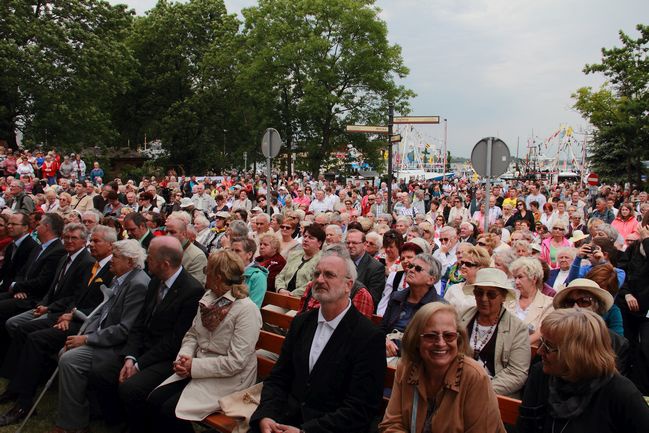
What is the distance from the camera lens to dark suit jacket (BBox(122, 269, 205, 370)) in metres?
4.74

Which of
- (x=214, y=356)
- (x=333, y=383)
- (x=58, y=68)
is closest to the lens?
A: (x=333, y=383)

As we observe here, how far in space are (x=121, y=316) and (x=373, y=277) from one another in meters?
2.67

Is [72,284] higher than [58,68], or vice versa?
[58,68]

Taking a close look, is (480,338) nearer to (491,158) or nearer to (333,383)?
(333,383)

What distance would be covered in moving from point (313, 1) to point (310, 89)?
21.2ft

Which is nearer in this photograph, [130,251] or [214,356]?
[214,356]

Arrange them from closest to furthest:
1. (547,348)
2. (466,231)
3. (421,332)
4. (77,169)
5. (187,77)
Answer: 1. (547,348)
2. (421,332)
3. (466,231)
4. (77,169)
5. (187,77)

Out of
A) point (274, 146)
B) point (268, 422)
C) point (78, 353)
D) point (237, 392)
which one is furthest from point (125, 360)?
point (274, 146)

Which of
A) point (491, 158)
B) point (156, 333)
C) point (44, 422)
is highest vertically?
point (491, 158)

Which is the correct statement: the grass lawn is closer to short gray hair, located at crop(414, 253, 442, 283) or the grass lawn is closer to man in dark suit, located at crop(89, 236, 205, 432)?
man in dark suit, located at crop(89, 236, 205, 432)

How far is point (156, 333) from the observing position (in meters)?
4.83

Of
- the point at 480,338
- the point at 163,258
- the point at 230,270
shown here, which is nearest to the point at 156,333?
the point at 163,258

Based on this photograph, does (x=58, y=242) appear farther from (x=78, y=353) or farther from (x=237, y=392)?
(x=237, y=392)

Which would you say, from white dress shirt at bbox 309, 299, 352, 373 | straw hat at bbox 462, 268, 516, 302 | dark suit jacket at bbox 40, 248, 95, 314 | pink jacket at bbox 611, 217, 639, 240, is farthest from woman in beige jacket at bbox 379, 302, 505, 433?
pink jacket at bbox 611, 217, 639, 240
